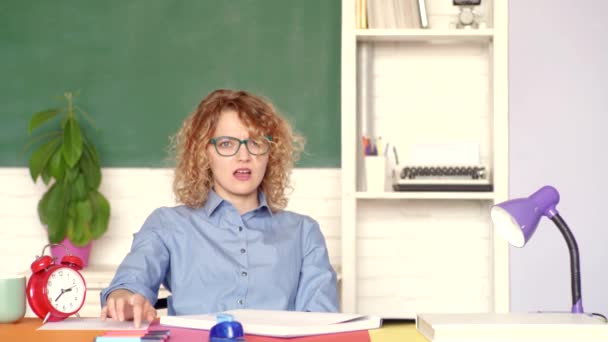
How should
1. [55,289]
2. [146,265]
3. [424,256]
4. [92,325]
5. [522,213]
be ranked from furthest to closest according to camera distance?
[424,256] < [146,265] < [55,289] < [92,325] < [522,213]

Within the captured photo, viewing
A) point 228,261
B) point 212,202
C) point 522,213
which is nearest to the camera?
point 522,213

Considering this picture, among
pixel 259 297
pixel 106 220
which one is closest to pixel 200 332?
pixel 259 297

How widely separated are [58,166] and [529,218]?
8.43 ft

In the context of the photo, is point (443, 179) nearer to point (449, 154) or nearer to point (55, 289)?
point (449, 154)

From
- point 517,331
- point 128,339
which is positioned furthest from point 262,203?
point 517,331

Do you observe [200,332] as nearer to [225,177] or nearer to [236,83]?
[225,177]

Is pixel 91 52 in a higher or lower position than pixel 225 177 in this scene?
higher

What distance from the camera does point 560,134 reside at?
3693 millimetres

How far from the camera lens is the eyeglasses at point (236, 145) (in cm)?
254

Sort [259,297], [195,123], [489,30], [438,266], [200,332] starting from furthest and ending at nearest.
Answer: [438,266]
[489,30]
[195,123]
[259,297]
[200,332]

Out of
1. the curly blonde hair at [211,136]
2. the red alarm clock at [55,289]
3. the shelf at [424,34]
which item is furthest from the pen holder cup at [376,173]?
the red alarm clock at [55,289]

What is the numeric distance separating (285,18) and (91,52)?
906 mm

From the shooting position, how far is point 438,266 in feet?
13.5

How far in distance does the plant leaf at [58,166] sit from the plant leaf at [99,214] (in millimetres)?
162
